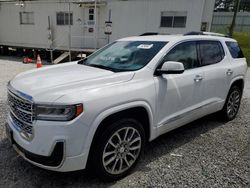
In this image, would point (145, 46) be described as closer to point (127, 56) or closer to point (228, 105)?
point (127, 56)

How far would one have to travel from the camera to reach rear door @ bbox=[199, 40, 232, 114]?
13.3ft

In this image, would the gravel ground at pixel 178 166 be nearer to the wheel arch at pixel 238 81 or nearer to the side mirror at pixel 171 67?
the wheel arch at pixel 238 81

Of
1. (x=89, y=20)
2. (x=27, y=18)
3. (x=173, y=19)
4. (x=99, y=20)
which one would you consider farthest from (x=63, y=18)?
(x=173, y=19)

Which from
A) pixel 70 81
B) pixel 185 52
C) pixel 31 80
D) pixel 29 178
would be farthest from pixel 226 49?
pixel 29 178

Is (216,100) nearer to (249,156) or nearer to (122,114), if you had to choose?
(249,156)

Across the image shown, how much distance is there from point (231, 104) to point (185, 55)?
1981 millimetres

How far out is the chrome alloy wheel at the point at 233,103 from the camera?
4910mm

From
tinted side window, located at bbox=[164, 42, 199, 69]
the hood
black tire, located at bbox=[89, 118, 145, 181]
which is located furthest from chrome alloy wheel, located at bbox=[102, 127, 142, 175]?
tinted side window, located at bbox=[164, 42, 199, 69]

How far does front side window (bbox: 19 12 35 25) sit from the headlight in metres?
15.8

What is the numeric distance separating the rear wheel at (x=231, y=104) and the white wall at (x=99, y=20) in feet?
26.4

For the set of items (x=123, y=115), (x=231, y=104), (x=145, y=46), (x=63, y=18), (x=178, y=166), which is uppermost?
(x=145, y=46)

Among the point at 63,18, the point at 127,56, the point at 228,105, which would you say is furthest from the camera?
the point at 63,18

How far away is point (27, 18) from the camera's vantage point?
16531 millimetres

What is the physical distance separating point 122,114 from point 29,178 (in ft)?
4.55
